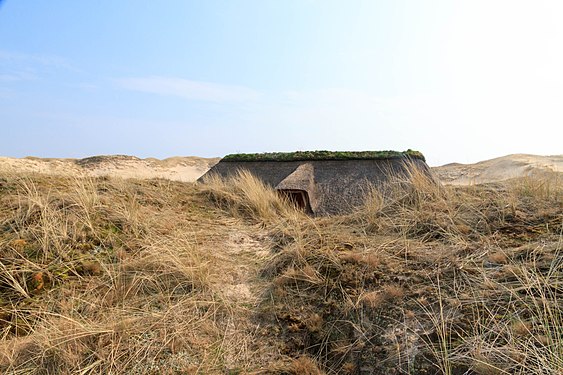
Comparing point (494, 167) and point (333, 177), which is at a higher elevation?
point (494, 167)

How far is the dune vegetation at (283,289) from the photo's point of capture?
2.54 m

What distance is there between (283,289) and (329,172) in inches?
232

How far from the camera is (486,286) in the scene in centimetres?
284

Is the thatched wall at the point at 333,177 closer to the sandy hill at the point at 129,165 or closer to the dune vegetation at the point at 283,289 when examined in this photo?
the dune vegetation at the point at 283,289

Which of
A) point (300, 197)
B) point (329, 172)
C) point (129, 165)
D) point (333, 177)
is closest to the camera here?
point (300, 197)

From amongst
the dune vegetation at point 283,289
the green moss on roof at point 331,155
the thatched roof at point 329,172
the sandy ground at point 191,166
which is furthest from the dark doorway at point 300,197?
the sandy ground at point 191,166

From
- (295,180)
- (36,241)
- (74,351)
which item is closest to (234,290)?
(74,351)

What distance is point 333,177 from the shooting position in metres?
8.94

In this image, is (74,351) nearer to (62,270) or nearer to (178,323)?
(178,323)

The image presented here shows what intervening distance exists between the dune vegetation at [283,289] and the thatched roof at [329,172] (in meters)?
3.10

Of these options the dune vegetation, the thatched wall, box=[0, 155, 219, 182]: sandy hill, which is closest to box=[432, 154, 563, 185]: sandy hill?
the thatched wall

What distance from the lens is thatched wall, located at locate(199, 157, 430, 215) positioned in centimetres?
822

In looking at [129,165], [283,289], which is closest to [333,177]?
[283,289]

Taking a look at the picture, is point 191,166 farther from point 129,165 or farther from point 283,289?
point 283,289
